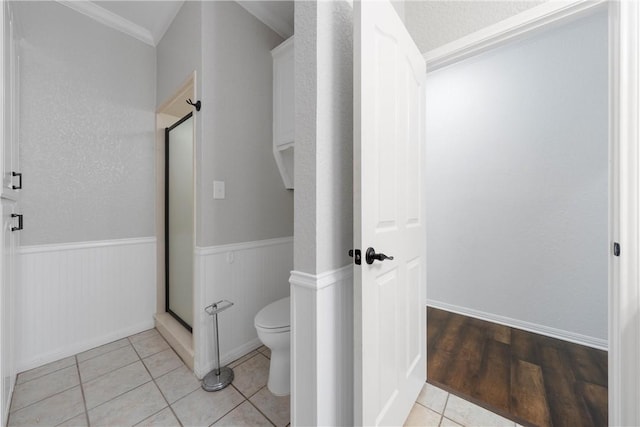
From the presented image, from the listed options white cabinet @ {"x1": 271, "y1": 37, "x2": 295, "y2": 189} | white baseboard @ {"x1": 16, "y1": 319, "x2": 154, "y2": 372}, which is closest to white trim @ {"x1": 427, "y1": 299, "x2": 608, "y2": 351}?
white cabinet @ {"x1": 271, "y1": 37, "x2": 295, "y2": 189}

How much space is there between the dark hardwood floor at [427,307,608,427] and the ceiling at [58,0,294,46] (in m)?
2.82

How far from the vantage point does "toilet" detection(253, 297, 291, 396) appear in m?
1.46

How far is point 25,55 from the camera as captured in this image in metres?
1.72

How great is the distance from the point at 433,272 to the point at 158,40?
3.41 meters

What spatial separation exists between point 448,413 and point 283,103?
2252mm

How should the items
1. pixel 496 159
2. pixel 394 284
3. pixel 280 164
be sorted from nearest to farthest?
pixel 394 284, pixel 280 164, pixel 496 159

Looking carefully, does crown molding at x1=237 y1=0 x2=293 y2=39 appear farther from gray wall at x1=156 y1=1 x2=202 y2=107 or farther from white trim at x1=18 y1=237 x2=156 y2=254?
white trim at x1=18 y1=237 x2=156 y2=254

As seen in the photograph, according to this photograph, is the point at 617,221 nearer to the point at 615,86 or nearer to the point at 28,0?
the point at 615,86

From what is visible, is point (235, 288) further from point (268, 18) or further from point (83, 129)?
point (268, 18)

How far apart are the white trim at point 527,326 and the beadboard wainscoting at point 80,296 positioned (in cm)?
279

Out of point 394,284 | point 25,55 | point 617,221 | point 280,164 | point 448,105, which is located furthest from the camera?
point 448,105

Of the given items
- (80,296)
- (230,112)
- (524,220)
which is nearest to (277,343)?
(230,112)

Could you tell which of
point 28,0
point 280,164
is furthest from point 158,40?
point 280,164

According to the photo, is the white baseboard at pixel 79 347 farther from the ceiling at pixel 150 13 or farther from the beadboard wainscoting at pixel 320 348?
the ceiling at pixel 150 13
